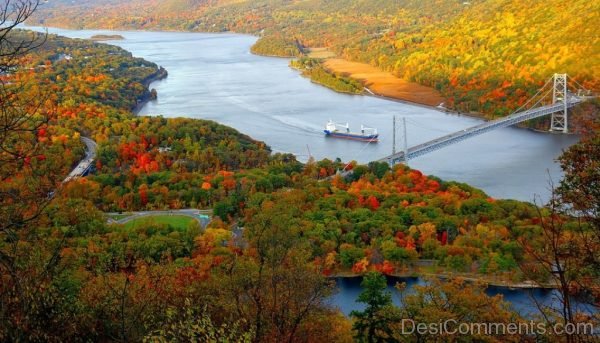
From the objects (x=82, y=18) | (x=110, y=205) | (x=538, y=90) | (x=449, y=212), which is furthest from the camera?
(x=82, y=18)

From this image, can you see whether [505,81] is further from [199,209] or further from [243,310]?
[243,310]

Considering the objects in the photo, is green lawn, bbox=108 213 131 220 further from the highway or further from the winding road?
the highway

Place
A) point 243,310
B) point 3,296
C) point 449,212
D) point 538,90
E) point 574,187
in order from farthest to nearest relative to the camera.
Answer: point 538,90, point 449,212, point 243,310, point 574,187, point 3,296

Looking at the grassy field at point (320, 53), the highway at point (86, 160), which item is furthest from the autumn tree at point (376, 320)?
the grassy field at point (320, 53)

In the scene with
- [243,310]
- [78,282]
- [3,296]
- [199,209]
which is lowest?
[199,209]

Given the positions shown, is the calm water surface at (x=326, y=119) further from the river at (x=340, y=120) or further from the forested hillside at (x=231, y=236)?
the forested hillside at (x=231, y=236)

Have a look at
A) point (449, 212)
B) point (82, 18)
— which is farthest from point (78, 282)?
point (82, 18)
